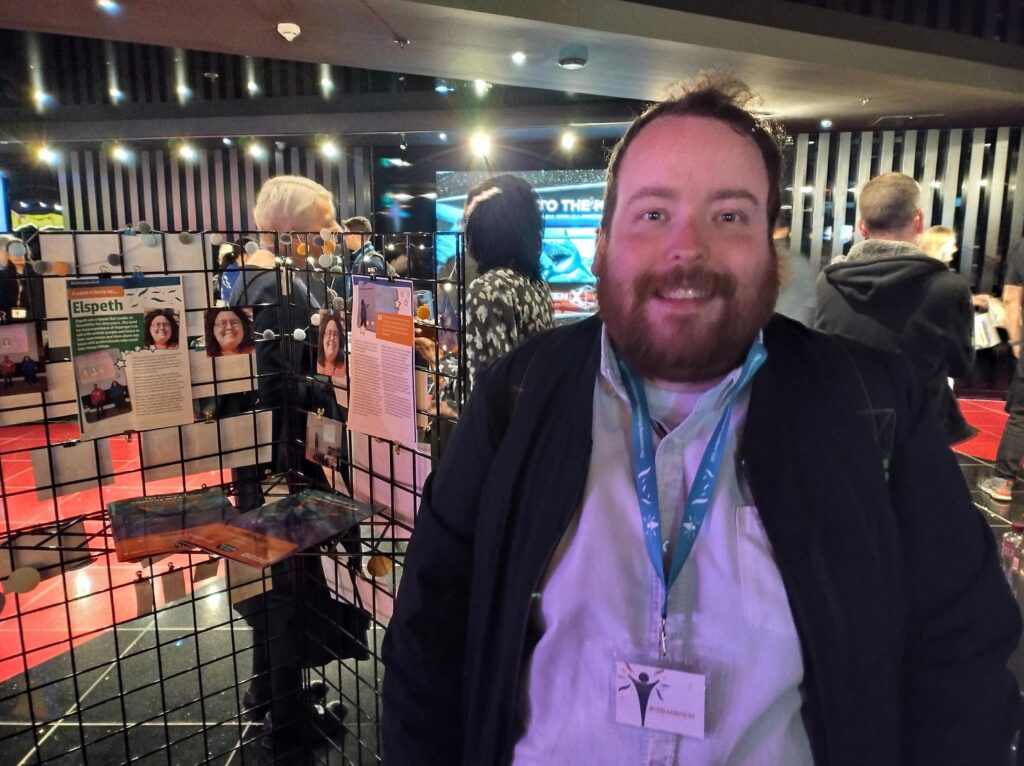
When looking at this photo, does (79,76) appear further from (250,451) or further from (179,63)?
(250,451)

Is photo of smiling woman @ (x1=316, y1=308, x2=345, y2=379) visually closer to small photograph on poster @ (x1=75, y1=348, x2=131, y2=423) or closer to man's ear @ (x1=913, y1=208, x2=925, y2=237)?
small photograph on poster @ (x1=75, y1=348, x2=131, y2=423)

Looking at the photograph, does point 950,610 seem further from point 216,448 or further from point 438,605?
point 216,448

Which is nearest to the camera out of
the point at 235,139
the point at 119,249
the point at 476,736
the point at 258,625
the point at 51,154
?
the point at 476,736

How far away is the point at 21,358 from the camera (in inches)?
52.1

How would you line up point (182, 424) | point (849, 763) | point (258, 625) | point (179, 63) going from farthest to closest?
point (179, 63), point (258, 625), point (182, 424), point (849, 763)

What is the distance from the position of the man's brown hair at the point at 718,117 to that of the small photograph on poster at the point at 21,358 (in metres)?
1.11

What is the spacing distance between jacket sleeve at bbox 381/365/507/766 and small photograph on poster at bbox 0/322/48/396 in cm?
87

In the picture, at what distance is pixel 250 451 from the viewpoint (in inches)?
66.9

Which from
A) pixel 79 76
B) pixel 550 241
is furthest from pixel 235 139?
pixel 550 241

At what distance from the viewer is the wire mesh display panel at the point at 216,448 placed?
4.45 ft

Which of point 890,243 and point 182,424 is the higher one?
point 890,243

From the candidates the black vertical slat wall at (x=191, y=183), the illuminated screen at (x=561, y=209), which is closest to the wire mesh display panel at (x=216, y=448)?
the illuminated screen at (x=561, y=209)

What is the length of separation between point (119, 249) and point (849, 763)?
1.53 m

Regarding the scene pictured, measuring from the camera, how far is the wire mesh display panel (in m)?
1.36
